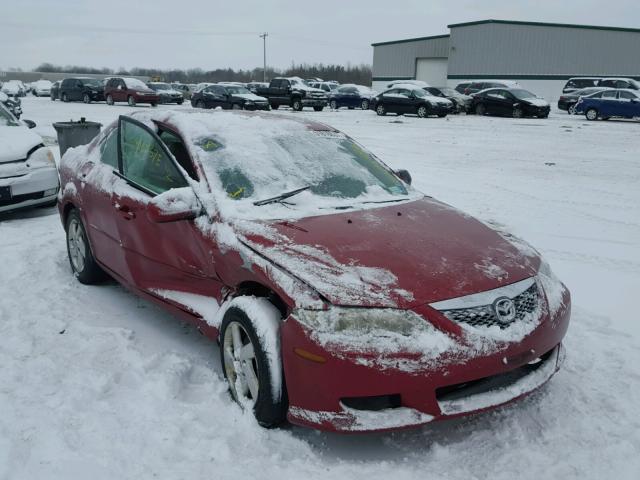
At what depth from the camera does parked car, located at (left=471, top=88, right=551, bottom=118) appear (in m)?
25.4

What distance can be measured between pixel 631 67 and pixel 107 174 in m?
46.4

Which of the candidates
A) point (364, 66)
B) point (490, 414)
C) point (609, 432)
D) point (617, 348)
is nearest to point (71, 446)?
point (490, 414)

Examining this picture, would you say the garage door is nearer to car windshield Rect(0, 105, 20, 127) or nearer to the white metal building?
the white metal building

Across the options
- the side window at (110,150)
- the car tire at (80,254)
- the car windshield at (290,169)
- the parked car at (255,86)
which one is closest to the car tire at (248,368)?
the car windshield at (290,169)

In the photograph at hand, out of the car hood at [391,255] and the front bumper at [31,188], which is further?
the front bumper at [31,188]

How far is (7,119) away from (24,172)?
68.0 inches

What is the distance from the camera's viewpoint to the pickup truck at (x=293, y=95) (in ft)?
95.6

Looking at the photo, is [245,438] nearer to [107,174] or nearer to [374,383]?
[374,383]

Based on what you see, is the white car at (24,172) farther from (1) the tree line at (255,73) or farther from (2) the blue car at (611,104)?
(1) the tree line at (255,73)

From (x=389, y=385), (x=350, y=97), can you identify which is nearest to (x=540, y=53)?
(x=350, y=97)

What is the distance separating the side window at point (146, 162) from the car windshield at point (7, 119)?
4476mm

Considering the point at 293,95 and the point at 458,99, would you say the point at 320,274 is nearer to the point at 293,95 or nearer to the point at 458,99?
the point at 458,99

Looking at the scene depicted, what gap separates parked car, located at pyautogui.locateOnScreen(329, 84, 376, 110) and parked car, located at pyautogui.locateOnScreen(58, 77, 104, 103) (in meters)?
13.0

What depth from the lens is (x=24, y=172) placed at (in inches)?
279
